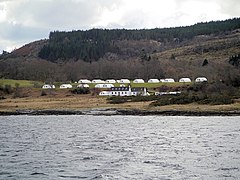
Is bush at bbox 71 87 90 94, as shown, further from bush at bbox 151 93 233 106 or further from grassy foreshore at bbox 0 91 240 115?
bush at bbox 151 93 233 106

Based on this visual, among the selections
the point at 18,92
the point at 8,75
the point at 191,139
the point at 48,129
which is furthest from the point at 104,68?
the point at 191,139

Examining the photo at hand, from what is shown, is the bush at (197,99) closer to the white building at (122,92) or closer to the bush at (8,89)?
the white building at (122,92)

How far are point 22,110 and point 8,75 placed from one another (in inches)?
3215

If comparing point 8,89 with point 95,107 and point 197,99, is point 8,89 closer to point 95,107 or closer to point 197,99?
point 95,107

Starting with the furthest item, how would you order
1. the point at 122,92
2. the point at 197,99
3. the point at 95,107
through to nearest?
1. the point at 122,92
2. the point at 95,107
3. the point at 197,99

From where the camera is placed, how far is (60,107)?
99562 millimetres

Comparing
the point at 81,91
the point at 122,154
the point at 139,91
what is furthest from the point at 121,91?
the point at 122,154

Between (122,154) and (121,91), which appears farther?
(121,91)

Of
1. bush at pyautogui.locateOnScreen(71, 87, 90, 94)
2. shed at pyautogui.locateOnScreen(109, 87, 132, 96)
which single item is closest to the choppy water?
bush at pyautogui.locateOnScreen(71, 87, 90, 94)

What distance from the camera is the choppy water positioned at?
2877 cm

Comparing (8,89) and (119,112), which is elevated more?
(8,89)

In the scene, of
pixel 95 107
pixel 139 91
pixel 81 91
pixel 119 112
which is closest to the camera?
pixel 119 112

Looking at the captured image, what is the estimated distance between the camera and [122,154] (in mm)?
36062

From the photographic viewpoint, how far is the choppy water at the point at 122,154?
94.4ft
